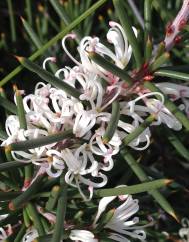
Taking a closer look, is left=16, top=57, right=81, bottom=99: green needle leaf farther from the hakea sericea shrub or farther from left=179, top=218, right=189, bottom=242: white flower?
left=179, top=218, right=189, bottom=242: white flower

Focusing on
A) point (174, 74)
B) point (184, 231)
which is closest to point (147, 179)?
point (174, 74)

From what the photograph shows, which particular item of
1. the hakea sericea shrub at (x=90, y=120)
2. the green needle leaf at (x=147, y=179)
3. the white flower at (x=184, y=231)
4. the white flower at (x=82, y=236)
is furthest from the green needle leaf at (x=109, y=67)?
the white flower at (x=184, y=231)

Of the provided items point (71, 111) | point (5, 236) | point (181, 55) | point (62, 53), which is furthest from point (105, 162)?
point (62, 53)

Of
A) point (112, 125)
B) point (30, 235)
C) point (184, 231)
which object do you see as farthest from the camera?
point (184, 231)

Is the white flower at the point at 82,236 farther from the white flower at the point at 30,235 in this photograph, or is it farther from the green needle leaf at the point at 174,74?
the green needle leaf at the point at 174,74

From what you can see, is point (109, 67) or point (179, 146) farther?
point (179, 146)

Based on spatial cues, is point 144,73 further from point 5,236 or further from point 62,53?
point 62,53

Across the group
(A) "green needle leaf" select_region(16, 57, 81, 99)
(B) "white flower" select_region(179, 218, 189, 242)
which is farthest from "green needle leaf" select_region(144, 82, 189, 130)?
(B) "white flower" select_region(179, 218, 189, 242)

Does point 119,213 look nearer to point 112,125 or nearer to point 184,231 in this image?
point 112,125
